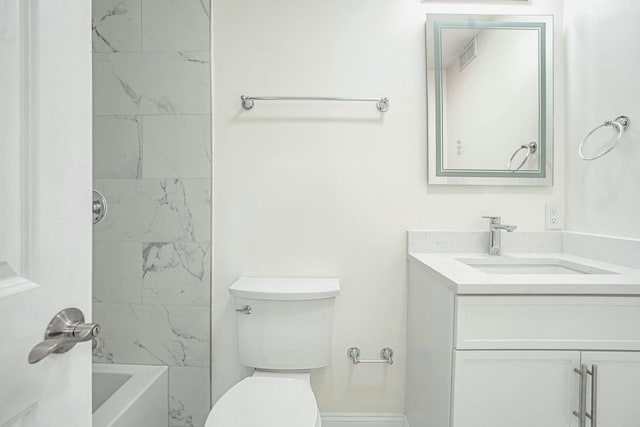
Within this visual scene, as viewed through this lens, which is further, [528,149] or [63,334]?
[528,149]

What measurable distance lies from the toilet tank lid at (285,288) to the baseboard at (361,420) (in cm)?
61

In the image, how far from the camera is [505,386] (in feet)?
3.29

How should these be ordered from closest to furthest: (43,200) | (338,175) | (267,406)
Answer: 1. (43,200)
2. (267,406)
3. (338,175)

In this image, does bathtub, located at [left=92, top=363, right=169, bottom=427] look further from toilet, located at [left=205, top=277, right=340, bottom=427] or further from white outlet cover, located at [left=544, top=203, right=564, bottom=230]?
white outlet cover, located at [left=544, top=203, right=564, bottom=230]

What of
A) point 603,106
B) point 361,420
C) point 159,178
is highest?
point 603,106

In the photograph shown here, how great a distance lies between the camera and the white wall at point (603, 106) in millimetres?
1234

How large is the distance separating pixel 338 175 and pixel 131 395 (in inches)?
48.3

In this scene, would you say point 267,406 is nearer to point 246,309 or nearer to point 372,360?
point 246,309

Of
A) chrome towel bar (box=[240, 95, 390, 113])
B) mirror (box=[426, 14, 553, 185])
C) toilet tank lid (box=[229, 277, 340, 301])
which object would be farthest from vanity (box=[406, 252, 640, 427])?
chrome towel bar (box=[240, 95, 390, 113])

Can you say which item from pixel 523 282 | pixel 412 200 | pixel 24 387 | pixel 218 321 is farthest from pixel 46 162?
pixel 412 200

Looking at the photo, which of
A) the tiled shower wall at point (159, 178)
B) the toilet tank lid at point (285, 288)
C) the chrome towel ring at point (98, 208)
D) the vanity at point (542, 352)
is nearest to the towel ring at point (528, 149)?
the vanity at point (542, 352)

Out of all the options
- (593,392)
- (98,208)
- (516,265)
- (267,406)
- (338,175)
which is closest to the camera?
(98,208)

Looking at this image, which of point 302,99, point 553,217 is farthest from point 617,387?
point 302,99

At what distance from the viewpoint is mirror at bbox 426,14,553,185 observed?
5.06ft
